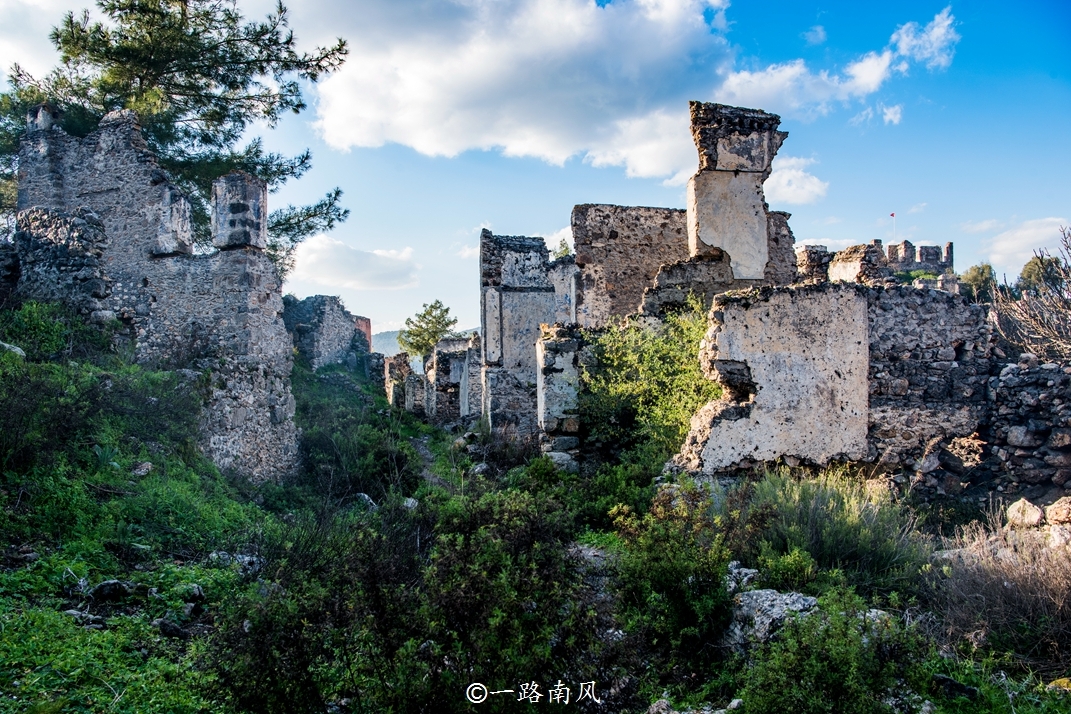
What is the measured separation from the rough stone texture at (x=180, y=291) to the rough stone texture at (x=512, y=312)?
478 centimetres

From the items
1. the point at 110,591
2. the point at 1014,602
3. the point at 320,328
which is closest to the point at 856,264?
the point at 1014,602

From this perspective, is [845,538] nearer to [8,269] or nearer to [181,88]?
[8,269]

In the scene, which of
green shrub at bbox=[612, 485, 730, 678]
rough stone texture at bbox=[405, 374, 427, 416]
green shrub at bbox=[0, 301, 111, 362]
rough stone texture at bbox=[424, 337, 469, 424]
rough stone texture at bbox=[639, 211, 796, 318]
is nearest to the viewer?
green shrub at bbox=[612, 485, 730, 678]

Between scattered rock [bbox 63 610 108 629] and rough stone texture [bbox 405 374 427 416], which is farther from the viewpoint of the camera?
rough stone texture [bbox 405 374 427 416]

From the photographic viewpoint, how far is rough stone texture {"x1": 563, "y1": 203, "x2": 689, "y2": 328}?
43.4 feet

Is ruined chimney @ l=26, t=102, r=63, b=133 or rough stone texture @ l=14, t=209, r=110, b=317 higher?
ruined chimney @ l=26, t=102, r=63, b=133

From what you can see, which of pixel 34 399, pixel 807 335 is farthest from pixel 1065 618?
pixel 34 399

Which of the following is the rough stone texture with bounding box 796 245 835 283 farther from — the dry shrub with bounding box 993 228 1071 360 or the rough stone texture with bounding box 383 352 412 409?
the rough stone texture with bounding box 383 352 412 409

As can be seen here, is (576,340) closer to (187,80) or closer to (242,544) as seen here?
(242,544)

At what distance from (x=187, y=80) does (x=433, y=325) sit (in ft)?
45.1

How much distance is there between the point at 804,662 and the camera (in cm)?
314

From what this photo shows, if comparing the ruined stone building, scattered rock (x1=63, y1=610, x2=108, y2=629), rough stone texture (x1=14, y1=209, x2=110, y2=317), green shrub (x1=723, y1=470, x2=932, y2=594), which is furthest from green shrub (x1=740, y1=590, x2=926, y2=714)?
rough stone texture (x1=14, y1=209, x2=110, y2=317)

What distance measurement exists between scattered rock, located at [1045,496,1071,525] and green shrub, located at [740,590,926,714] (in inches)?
109

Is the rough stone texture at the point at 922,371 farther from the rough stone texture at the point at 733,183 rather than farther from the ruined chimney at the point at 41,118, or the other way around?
the ruined chimney at the point at 41,118
